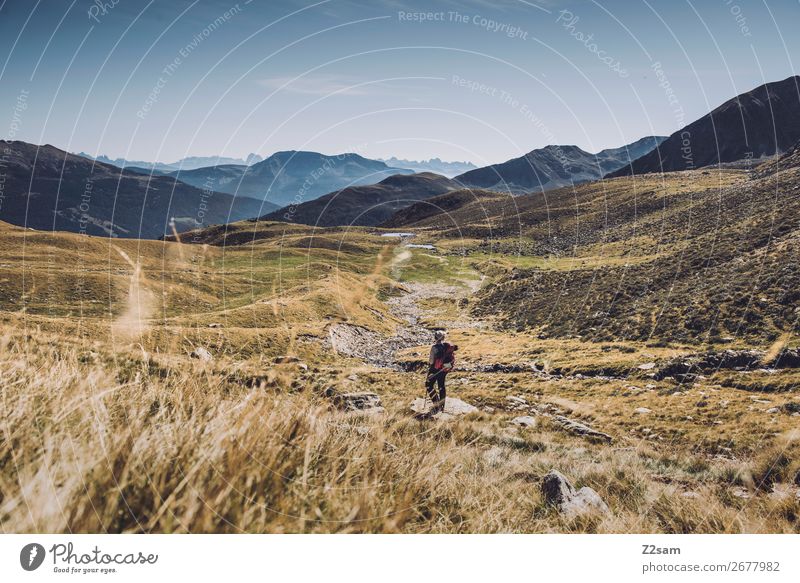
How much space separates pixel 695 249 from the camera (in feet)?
145

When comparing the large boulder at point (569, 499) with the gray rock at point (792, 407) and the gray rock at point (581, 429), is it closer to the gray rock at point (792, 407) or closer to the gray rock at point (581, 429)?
the gray rock at point (581, 429)

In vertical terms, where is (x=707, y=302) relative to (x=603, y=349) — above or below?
above

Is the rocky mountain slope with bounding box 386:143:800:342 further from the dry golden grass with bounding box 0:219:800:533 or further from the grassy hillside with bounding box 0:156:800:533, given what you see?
the dry golden grass with bounding box 0:219:800:533

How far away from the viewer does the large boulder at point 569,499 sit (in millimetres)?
5267

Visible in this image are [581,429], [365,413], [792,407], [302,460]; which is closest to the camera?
[302,460]

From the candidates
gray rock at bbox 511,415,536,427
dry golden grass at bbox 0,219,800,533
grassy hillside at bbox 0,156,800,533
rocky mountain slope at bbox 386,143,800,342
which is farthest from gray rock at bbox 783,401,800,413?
rocky mountain slope at bbox 386,143,800,342

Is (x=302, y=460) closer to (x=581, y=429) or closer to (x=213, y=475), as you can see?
(x=213, y=475)

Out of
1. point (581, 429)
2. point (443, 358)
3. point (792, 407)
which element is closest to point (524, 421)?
point (581, 429)

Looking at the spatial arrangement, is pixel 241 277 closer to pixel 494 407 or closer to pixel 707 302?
pixel 494 407

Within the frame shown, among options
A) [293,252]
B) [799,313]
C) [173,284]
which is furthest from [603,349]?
[293,252]

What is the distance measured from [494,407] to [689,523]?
14366mm

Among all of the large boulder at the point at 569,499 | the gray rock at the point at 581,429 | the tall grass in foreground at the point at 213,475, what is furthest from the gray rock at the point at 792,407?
the large boulder at the point at 569,499

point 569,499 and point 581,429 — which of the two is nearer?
point 569,499

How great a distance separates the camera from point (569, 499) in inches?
224
